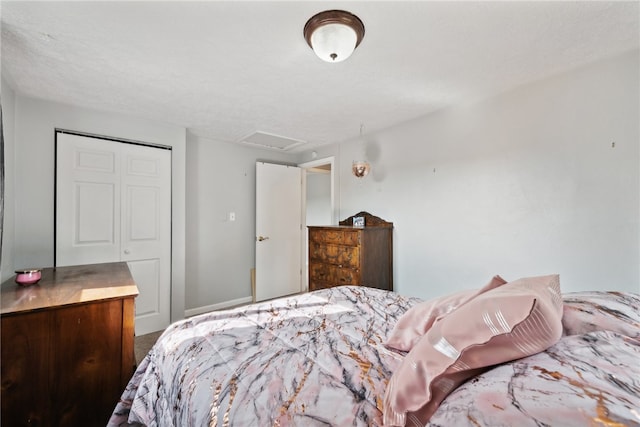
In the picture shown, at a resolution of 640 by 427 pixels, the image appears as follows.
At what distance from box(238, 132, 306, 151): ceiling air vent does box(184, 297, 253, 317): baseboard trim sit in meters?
2.23

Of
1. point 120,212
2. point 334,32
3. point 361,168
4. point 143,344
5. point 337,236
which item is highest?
point 334,32

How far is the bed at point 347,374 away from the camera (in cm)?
52

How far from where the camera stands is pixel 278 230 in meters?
4.23

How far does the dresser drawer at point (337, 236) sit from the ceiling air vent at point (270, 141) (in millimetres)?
1286

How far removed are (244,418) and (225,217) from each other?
3263mm

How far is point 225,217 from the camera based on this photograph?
381 centimetres

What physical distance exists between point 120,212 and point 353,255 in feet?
8.06

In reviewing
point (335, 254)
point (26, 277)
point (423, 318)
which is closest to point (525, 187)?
point (423, 318)

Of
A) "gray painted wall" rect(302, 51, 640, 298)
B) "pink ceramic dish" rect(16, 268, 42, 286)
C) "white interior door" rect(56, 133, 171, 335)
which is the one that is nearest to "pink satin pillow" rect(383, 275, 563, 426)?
"gray painted wall" rect(302, 51, 640, 298)

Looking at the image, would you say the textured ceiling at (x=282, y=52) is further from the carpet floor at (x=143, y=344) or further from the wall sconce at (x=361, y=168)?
the carpet floor at (x=143, y=344)

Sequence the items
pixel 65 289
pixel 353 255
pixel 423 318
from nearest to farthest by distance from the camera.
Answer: pixel 423 318
pixel 65 289
pixel 353 255

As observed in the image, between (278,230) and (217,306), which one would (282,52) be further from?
(217,306)

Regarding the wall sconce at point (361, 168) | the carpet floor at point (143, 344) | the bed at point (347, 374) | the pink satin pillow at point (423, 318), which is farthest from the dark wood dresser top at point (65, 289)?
the wall sconce at point (361, 168)

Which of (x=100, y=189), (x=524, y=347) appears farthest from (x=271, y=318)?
(x=100, y=189)
